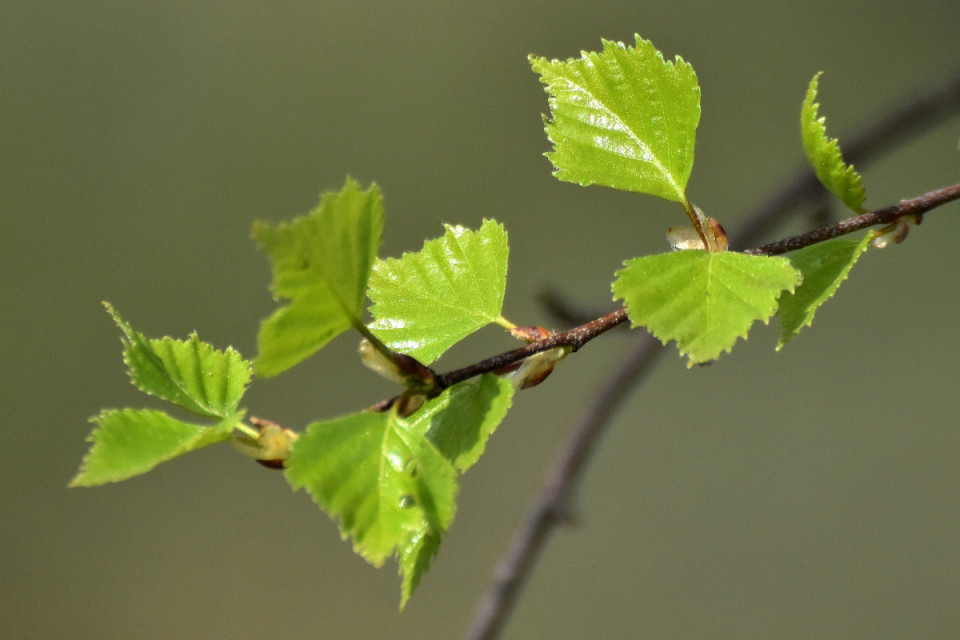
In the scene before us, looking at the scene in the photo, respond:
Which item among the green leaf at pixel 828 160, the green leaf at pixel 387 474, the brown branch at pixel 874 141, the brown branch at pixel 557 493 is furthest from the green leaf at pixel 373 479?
the brown branch at pixel 874 141

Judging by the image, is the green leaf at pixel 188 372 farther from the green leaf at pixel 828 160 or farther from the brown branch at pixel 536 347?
the green leaf at pixel 828 160

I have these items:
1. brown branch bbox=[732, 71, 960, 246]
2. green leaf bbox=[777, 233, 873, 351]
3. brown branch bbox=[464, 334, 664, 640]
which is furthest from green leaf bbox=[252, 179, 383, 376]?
brown branch bbox=[732, 71, 960, 246]

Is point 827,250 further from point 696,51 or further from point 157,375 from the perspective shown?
point 696,51

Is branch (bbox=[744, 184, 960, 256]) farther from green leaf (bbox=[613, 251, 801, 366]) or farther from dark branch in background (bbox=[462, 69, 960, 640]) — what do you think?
dark branch in background (bbox=[462, 69, 960, 640])

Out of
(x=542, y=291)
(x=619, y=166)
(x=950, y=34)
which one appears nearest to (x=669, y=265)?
(x=619, y=166)

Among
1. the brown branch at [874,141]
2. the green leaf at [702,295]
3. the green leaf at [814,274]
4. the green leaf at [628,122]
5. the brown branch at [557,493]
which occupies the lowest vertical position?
the brown branch at [557,493]
